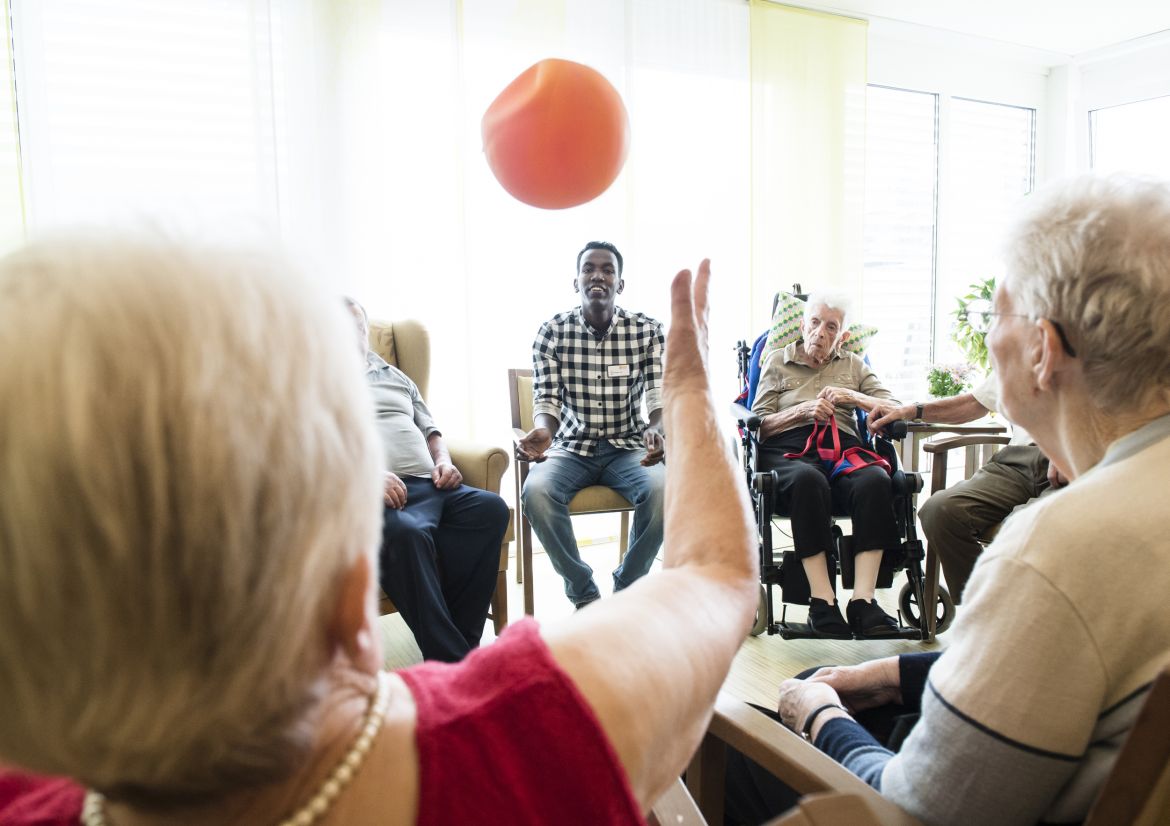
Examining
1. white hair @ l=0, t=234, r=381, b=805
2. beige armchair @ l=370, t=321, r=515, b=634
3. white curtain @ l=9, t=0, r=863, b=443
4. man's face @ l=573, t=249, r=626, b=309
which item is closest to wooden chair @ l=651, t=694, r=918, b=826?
white hair @ l=0, t=234, r=381, b=805

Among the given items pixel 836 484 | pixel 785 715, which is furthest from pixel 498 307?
pixel 785 715

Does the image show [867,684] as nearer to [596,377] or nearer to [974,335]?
[596,377]

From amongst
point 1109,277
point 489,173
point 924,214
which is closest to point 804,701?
point 1109,277

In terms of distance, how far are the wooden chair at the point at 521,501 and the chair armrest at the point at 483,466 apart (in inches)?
12.4

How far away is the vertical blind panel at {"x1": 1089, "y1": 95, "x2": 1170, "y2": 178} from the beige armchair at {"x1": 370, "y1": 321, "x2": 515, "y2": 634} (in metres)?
4.68

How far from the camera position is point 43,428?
0.29 metres

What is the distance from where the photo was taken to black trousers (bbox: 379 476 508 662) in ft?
7.15

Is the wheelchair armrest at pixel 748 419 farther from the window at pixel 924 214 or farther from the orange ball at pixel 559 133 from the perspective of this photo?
the window at pixel 924 214

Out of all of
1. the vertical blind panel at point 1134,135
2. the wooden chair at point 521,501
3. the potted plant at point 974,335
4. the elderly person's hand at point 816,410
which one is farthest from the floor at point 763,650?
the vertical blind panel at point 1134,135

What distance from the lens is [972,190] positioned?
5328 mm

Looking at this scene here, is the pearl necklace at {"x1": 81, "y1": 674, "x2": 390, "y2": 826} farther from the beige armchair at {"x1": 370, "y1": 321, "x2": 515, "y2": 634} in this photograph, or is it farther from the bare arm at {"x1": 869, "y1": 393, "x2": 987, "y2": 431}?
the bare arm at {"x1": 869, "y1": 393, "x2": 987, "y2": 431}

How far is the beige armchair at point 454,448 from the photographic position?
8.18ft

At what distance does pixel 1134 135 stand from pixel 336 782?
21.4ft

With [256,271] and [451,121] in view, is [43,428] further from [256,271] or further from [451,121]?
[451,121]
